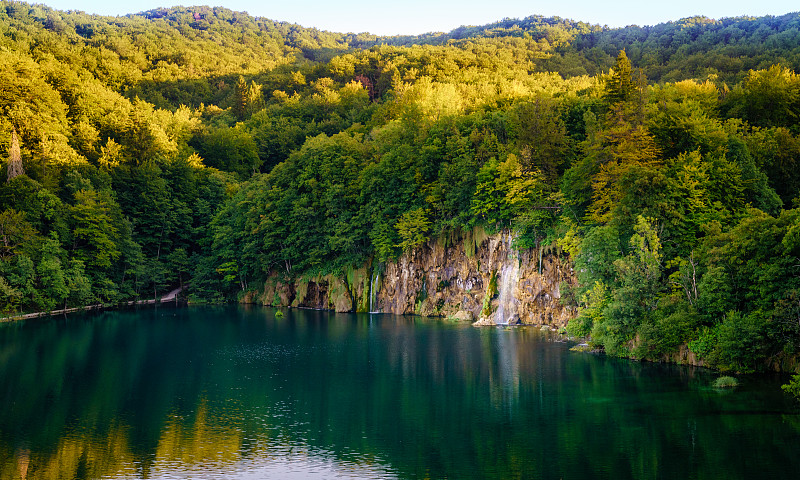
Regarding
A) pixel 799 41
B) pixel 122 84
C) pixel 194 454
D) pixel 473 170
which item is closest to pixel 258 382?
pixel 194 454

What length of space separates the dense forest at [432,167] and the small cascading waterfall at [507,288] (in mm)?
A: 2401

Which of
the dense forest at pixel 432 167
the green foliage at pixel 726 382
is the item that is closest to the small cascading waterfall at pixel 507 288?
the dense forest at pixel 432 167

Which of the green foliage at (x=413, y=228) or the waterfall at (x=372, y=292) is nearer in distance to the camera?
the green foliage at (x=413, y=228)

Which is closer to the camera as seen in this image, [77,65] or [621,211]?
[621,211]

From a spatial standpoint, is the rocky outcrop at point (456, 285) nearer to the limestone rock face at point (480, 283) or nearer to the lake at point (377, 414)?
the limestone rock face at point (480, 283)

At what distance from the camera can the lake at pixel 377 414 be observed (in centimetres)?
2152

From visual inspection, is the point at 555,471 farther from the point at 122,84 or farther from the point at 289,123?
the point at 122,84

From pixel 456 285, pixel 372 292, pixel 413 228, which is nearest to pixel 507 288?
pixel 456 285

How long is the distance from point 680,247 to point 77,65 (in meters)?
98.8

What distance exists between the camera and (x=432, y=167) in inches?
2699

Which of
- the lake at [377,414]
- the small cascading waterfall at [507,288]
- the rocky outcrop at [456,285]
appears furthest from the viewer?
the small cascading waterfall at [507,288]

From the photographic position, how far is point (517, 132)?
62.1 m

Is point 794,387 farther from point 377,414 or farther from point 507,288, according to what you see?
point 507,288

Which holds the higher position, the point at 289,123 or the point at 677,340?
the point at 289,123
